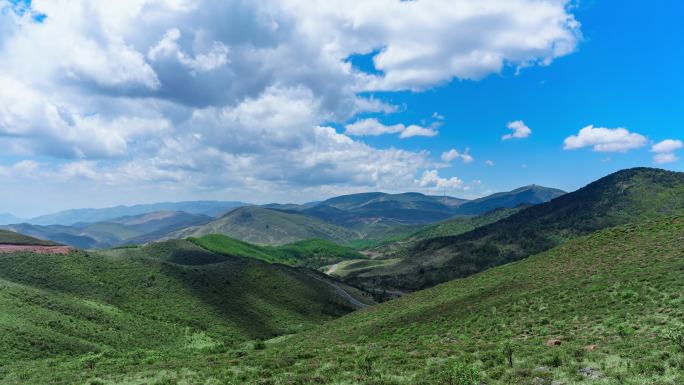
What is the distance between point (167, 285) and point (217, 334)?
3148 centimetres

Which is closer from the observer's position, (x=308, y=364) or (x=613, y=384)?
(x=613, y=384)

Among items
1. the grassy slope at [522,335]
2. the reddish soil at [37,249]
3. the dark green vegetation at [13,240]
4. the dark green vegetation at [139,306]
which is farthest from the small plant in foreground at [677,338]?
the dark green vegetation at [13,240]

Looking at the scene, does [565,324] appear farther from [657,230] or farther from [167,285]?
[167,285]

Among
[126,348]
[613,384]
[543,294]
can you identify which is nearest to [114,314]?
[126,348]

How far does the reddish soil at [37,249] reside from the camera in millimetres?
103887

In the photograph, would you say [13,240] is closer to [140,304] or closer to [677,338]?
[140,304]

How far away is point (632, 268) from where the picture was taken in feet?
143

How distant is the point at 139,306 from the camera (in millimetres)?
91375

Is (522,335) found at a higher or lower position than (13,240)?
lower

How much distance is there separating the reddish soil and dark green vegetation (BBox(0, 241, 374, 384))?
466 cm

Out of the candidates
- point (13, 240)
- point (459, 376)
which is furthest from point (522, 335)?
point (13, 240)

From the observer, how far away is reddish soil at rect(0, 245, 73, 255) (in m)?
104

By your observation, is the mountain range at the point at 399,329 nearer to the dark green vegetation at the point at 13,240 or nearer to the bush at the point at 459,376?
the bush at the point at 459,376

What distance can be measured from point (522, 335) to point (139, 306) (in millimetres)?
86844
